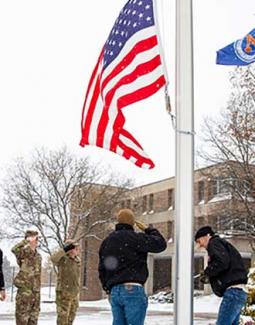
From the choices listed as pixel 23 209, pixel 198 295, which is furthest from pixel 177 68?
pixel 23 209

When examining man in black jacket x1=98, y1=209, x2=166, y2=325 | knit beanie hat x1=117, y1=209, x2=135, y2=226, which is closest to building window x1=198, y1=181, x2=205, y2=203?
knit beanie hat x1=117, y1=209, x2=135, y2=226

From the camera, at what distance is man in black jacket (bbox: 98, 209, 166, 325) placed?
5598mm

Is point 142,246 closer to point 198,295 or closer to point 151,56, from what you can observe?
point 151,56

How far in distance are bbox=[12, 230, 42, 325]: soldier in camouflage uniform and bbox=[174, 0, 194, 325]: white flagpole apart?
18.9ft

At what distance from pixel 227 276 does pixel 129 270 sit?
1338mm

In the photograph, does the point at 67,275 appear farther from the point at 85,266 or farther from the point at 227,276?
the point at 85,266

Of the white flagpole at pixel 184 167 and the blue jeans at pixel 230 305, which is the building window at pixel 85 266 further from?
the white flagpole at pixel 184 167

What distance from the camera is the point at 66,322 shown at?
34.9 ft

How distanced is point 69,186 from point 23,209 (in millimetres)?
3706

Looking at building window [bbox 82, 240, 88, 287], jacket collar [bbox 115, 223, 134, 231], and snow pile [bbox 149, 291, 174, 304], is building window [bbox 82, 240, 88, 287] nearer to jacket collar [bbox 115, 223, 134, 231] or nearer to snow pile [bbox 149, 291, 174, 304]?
snow pile [bbox 149, 291, 174, 304]

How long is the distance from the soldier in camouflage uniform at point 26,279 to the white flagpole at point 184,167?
5755 millimetres

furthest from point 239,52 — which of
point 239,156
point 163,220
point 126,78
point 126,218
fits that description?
point 163,220

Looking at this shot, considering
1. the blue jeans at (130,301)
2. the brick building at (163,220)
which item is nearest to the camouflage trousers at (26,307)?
the blue jeans at (130,301)

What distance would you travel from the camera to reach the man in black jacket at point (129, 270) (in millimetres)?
5598
